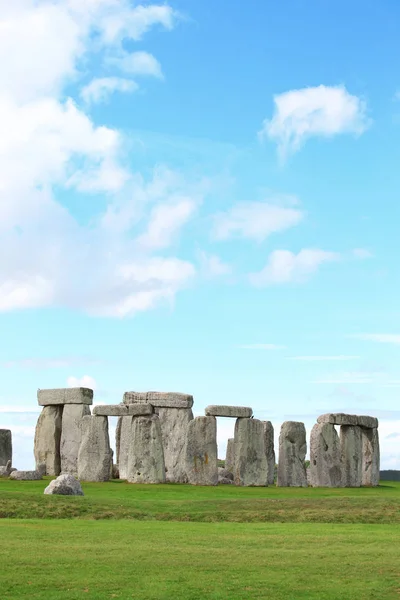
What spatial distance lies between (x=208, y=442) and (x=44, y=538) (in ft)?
49.1

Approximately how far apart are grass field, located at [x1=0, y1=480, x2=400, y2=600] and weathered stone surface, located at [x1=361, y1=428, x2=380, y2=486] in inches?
430

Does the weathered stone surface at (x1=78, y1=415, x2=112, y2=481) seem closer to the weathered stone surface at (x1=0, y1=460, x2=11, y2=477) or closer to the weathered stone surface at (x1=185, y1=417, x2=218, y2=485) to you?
the weathered stone surface at (x1=0, y1=460, x2=11, y2=477)

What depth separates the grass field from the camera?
1255 centimetres

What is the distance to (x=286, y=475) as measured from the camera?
106ft

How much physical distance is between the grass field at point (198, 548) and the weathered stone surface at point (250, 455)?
22.8 feet

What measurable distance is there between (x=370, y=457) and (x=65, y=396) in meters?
11.4

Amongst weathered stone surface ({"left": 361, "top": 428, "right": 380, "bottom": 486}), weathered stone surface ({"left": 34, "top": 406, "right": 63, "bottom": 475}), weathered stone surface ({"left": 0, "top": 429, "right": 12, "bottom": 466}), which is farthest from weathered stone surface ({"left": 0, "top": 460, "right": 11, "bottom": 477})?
weathered stone surface ({"left": 361, "top": 428, "right": 380, "bottom": 486})

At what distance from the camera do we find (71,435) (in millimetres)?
35219

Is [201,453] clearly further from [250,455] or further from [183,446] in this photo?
[183,446]

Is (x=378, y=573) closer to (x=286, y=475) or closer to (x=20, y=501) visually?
(x=20, y=501)

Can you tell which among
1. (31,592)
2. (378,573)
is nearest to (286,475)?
(378,573)

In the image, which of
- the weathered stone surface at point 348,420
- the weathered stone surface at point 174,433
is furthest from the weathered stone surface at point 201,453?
the weathered stone surface at point 348,420

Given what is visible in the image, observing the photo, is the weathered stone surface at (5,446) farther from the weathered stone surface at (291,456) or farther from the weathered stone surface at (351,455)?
the weathered stone surface at (351,455)

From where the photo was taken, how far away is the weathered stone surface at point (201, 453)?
103 ft
